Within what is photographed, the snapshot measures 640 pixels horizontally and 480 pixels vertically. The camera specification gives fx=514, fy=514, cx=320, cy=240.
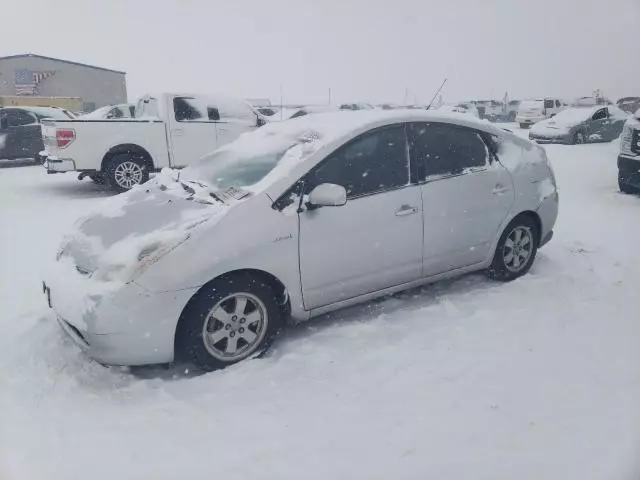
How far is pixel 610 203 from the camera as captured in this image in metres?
7.75

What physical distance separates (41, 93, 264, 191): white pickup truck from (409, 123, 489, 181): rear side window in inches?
252

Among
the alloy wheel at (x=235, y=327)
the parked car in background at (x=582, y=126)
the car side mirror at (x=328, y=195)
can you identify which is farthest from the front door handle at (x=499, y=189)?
the parked car in background at (x=582, y=126)

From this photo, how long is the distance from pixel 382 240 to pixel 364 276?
11.3 inches

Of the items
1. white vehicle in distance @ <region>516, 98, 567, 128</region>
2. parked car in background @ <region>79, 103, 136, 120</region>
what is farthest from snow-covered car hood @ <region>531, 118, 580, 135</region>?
parked car in background @ <region>79, 103, 136, 120</region>

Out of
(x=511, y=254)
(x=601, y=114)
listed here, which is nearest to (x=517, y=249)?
(x=511, y=254)

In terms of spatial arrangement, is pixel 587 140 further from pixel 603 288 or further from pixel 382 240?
pixel 382 240

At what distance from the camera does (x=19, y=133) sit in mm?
13016

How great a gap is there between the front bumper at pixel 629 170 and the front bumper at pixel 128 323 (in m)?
7.24

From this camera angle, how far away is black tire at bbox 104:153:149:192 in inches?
361

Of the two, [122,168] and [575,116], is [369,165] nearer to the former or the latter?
[122,168]

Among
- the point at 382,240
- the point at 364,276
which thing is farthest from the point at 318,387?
the point at 382,240

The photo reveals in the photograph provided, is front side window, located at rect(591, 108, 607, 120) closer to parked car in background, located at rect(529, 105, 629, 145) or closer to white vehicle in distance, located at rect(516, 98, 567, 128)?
parked car in background, located at rect(529, 105, 629, 145)

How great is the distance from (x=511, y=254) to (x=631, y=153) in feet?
14.9

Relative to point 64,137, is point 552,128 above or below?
below
